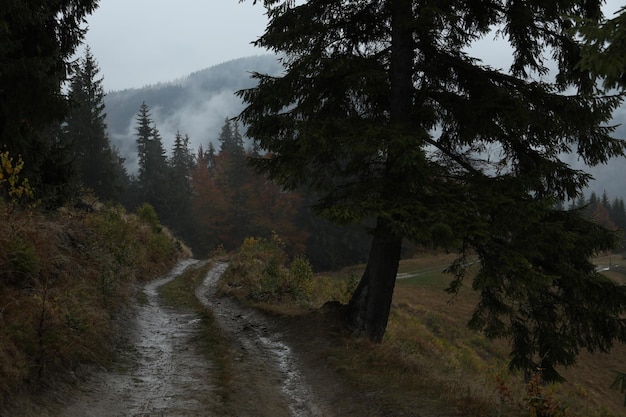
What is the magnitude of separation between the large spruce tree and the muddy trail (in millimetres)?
2005

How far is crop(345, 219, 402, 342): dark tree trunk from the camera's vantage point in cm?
902

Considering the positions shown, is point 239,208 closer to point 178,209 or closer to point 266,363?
point 178,209

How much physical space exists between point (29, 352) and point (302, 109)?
19.9 ft

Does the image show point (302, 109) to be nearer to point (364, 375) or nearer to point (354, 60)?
point (354, 60)

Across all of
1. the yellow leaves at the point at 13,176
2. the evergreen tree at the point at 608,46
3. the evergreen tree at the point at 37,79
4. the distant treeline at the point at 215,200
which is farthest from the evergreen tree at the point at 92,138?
the evergreen tree at the point at 608,46

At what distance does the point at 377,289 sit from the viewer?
9.10 m

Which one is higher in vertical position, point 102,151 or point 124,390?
point 102,151

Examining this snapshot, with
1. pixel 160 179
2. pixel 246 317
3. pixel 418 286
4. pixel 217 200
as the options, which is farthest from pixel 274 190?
pixel 246 317

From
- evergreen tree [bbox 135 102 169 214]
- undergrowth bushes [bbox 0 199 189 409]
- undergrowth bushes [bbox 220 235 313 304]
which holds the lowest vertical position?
undergrowth bushes [bbox 220 235 313 304]

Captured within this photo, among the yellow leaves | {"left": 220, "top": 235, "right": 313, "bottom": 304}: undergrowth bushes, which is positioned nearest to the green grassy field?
{"left": 220, "top": 235, "right": 313, "bottom": 304}: undergrowth bushes

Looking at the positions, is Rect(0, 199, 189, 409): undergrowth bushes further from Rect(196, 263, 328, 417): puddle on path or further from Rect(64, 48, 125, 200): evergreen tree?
Rect(64, 48, 125, 200): evergreen tree

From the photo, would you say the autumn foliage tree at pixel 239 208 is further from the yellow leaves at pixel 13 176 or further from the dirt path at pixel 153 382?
the yellow leaves at pixel 13 176

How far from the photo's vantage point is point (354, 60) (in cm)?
826

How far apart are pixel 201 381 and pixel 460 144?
661cm
